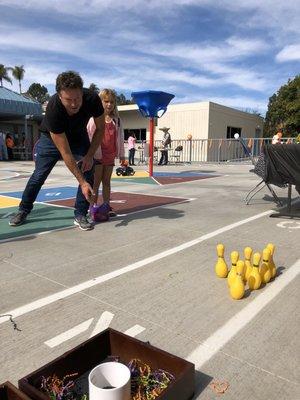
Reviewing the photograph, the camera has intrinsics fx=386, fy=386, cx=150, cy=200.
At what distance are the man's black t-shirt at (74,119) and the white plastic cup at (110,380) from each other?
3092mm

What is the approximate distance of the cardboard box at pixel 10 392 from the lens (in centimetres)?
173

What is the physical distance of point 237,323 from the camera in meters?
2.69

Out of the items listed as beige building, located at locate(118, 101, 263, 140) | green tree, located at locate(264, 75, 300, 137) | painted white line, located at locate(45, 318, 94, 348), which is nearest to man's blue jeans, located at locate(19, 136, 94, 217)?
painted white line, located at locate(45, 318, 94, 348)

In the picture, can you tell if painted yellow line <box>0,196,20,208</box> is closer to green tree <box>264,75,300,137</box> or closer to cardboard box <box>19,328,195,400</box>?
cardboard box <box>19,328,195,400</box>

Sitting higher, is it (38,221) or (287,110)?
(287,110)

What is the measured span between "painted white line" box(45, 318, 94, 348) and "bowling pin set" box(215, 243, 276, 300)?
1174 mm

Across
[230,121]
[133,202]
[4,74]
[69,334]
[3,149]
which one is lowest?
[69,334]

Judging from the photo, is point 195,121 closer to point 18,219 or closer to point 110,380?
point 18,219

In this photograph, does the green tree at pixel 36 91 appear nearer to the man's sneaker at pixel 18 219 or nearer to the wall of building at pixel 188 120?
the wall of building at pixel 188 120

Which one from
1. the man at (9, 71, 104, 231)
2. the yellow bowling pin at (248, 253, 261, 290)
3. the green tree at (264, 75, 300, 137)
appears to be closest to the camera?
the yellow bowling pin at (248, 253, 261, 290)

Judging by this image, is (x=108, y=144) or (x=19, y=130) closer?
(x=108, y=144)

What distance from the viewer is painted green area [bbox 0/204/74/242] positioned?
16.6 feet

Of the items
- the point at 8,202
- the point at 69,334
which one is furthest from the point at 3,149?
the point at 69,334

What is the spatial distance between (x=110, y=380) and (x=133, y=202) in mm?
5670
